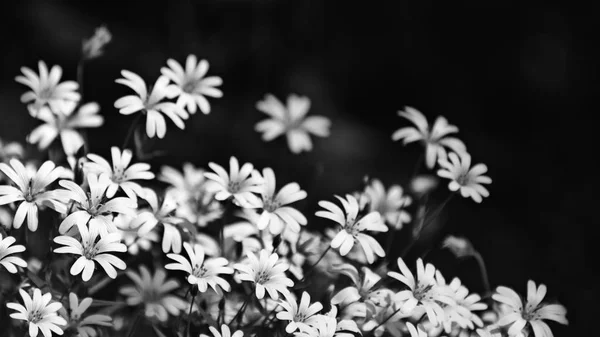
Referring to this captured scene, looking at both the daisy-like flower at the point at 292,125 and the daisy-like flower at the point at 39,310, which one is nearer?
the daisy-like flower at the point at 39,310

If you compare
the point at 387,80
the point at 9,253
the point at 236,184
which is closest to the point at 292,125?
the point at 236,184

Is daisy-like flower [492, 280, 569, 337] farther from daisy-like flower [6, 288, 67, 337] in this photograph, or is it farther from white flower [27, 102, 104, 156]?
white flower [27, 102, 104, 156]

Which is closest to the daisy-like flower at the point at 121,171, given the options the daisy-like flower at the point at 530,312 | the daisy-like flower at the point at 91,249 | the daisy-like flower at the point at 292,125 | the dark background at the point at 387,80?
the daisy-like flower at the point at 91,249

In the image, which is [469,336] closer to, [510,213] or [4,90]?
[510,213]

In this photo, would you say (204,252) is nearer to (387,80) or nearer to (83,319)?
(83,319)

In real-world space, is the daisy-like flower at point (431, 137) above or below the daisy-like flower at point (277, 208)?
above

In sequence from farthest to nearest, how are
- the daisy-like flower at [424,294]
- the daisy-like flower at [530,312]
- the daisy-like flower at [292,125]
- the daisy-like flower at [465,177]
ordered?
the daisy-like flower at [292,125] → the daisy-like flower at [465,177] → the daisy-like flower at [530,312] → the daisy-like flower at [424,294]

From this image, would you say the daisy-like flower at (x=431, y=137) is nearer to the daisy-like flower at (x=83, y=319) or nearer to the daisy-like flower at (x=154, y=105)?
the daisy-like flower at (x=154, y=105)
